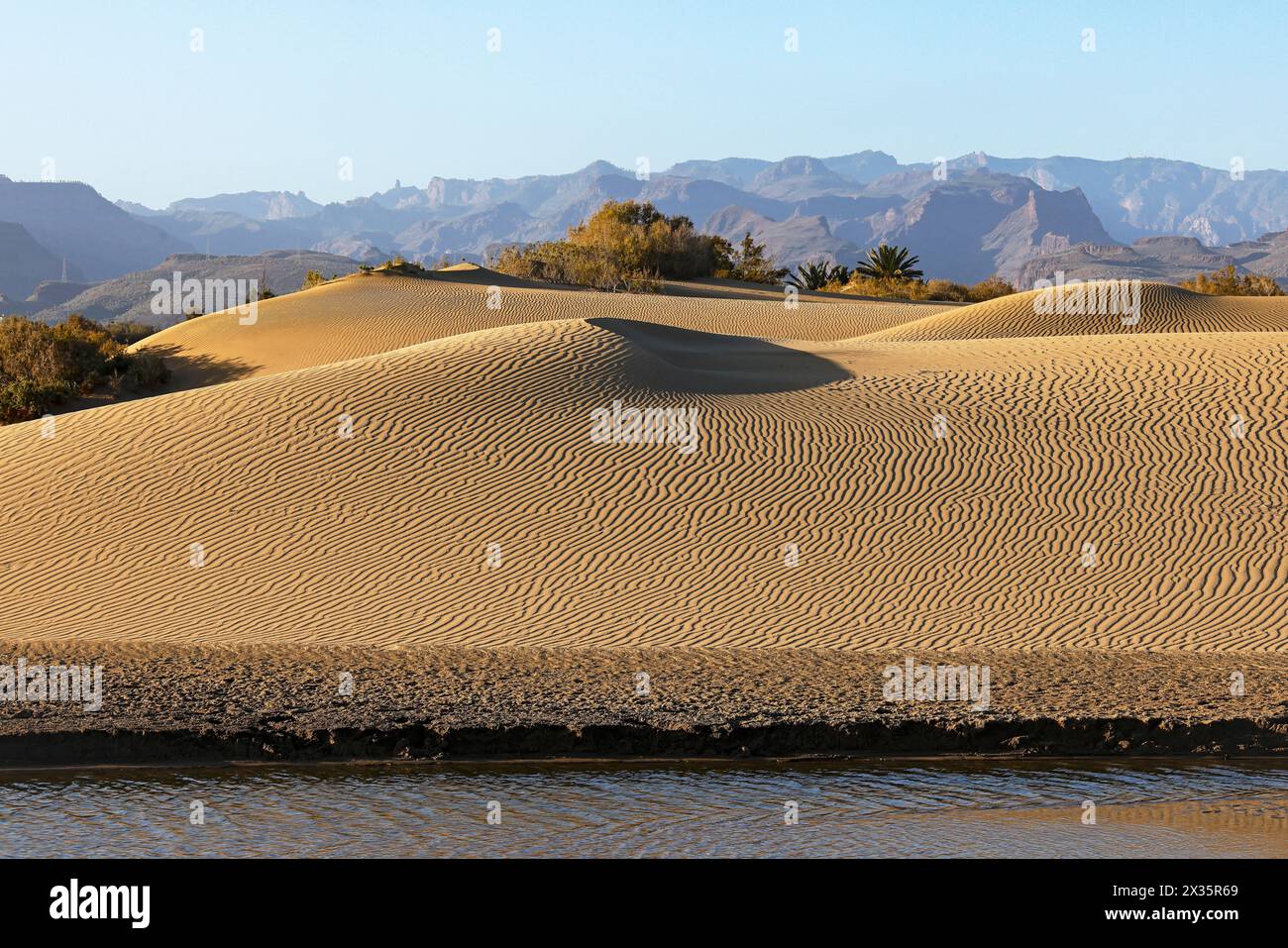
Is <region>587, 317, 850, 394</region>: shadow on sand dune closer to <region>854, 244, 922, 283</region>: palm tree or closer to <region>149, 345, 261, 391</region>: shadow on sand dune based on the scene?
<region>149, 345, 261, 391</region>: shadow on sand dune

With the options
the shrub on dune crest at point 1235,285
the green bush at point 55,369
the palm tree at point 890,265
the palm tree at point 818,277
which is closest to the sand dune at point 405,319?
the green bush at point 55,369

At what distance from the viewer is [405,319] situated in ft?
112

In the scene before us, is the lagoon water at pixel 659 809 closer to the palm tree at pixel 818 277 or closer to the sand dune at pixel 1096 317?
the sand dune at pixel 1096 317

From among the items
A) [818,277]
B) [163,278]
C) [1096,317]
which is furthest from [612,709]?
[163,278]

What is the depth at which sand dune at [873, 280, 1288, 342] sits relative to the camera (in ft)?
102

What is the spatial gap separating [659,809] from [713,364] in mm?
15974

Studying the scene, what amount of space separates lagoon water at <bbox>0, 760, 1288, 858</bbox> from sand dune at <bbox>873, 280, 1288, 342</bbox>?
23.1m

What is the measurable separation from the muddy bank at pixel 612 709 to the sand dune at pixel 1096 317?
21137 millimetres

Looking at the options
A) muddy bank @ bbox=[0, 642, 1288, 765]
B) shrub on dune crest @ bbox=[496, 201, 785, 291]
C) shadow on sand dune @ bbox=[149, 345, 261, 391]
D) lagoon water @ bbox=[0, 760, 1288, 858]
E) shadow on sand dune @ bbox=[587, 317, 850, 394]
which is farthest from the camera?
shrub on dune crest @ bbox=[496, 201, 785, 291]

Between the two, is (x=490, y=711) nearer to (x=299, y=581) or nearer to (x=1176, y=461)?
(x=299, y=581)

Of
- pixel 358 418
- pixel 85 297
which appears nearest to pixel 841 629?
pixel 358 418

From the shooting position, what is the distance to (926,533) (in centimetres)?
1504

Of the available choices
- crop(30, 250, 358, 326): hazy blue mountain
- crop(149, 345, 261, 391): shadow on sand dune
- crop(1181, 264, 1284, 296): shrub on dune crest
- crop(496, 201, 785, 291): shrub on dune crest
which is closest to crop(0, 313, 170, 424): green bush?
crop(149, 345, 261, 391): shadow on sand dune

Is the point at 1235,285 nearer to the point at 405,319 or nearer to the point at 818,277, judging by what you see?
the point at 818,277
